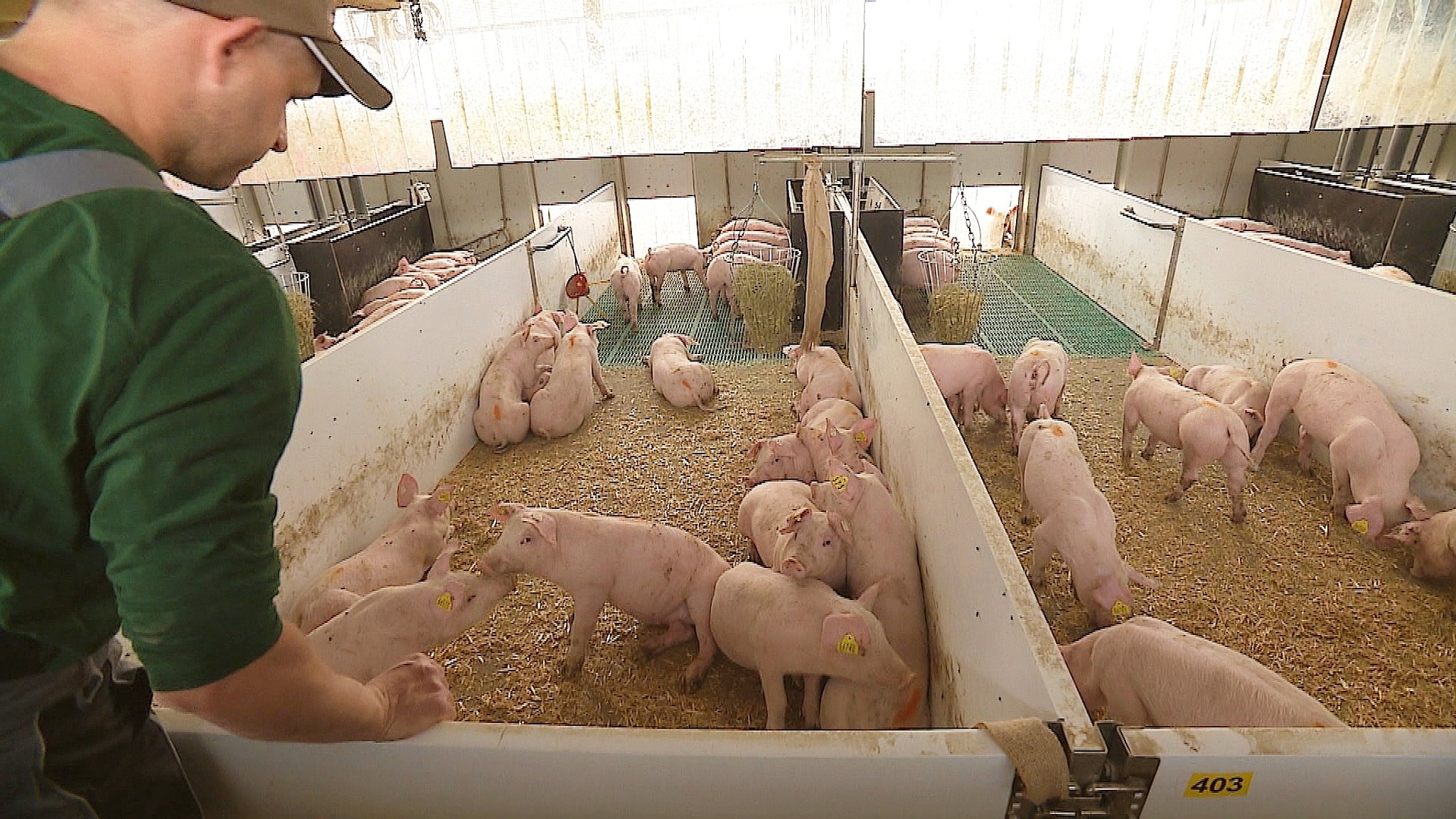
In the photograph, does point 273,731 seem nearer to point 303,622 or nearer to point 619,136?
point 303,622

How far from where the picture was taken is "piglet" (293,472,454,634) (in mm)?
2303

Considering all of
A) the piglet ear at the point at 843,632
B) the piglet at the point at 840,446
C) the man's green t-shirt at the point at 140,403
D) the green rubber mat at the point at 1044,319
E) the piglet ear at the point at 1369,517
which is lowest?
the green rubber mat at the point at 1044,319

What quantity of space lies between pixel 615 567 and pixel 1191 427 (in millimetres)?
2526

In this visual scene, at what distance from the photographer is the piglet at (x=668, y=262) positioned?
626 centimetres

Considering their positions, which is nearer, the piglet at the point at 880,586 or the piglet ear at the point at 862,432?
the piglet at the point at 880,586

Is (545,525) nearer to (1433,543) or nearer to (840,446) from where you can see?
(840,446)

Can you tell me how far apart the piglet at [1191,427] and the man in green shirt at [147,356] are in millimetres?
3365

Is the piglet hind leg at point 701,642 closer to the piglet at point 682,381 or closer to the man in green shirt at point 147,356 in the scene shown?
the man in green shirt at point 147,356

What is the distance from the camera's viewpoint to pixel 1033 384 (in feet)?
11.8

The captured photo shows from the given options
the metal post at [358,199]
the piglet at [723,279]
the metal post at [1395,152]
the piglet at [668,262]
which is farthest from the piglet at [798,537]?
the metal post at [1395,152]

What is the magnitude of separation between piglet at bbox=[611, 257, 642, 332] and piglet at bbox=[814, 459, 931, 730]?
12.1 feet

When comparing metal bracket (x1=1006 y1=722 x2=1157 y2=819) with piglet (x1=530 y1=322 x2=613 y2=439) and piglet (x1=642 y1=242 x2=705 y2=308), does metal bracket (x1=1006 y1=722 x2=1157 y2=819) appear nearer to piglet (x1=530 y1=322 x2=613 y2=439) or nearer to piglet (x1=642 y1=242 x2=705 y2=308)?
piglet (x1=530 y1=322 x2=613 y2=439)

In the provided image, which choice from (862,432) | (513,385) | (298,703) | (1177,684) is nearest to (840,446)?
(862,432)

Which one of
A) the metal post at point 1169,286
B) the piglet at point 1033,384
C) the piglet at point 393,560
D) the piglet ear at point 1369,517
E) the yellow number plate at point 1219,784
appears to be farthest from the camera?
the metal post at point 1169,286
